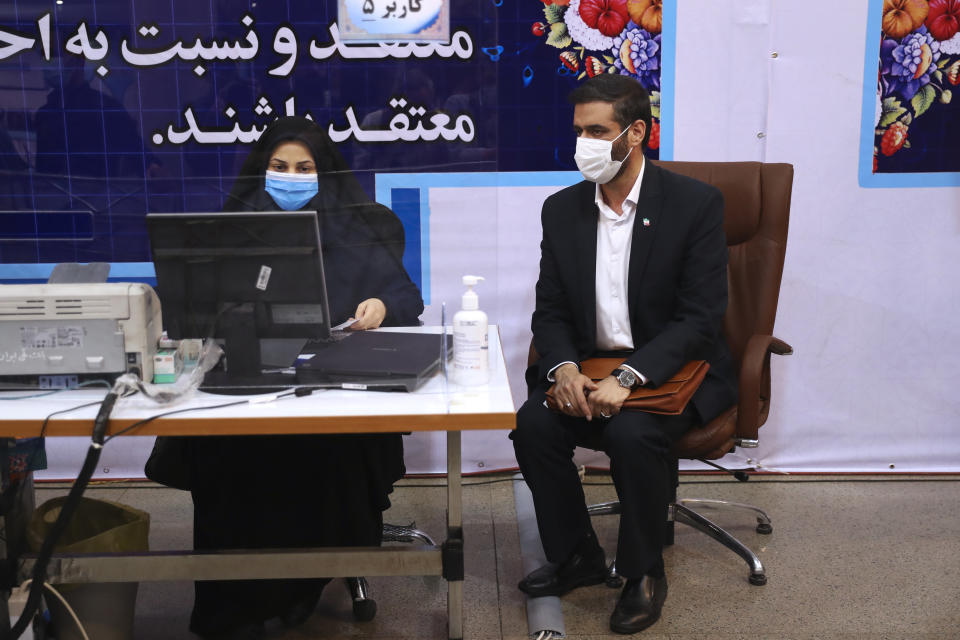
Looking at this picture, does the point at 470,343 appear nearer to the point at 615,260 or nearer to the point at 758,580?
the point at 615,260

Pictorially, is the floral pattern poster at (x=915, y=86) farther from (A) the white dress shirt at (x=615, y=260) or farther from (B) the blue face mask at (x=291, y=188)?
(B) the blue face mask at (x=291, y=188)

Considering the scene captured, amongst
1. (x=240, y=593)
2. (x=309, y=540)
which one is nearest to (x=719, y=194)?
(x=309, y=540)

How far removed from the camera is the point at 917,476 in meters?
3.28

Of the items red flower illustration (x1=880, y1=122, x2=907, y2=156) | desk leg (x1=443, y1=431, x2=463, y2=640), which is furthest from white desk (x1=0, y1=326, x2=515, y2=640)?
red flower illustration (x1=880, y1=122, x2=907, y2=156)

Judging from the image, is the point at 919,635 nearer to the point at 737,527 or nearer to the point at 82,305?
the point at 737,527

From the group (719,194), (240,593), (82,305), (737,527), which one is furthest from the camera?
(737,527)

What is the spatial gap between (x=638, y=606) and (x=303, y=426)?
1.06m

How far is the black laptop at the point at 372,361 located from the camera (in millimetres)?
1862

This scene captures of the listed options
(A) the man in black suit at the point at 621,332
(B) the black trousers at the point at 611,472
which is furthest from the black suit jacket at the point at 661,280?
(B) the black trousers at the point at 611,472

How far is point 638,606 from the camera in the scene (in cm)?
229

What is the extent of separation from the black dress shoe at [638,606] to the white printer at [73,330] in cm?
127

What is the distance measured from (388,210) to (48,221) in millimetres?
727

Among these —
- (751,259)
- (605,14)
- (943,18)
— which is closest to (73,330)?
(751,259)

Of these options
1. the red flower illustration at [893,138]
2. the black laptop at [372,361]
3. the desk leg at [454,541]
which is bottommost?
the desk leg at [454,541]
